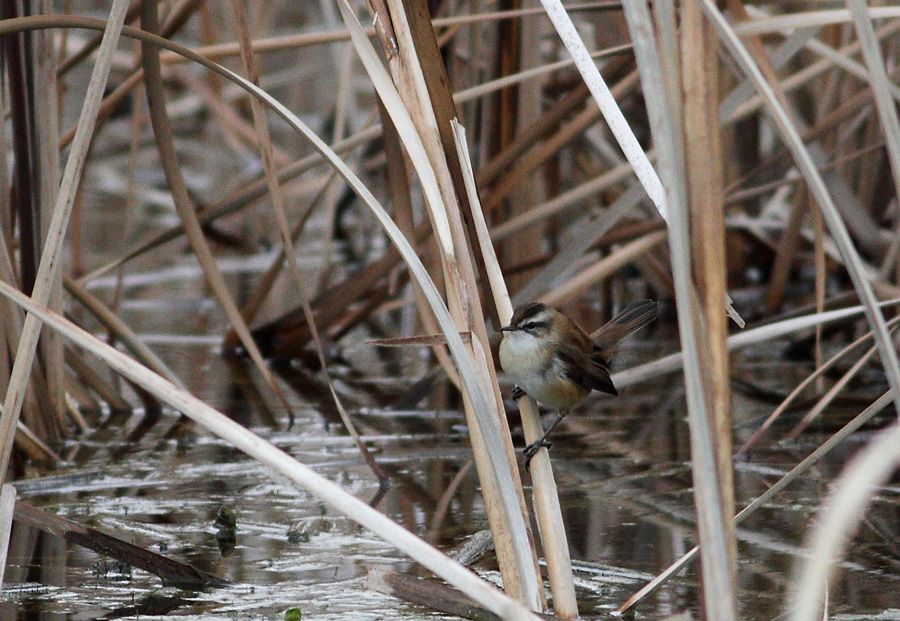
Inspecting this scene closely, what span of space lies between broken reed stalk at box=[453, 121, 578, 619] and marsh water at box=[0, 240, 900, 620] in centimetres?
30

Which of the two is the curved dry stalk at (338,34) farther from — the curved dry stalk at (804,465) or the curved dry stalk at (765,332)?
the curved dry stalk at (804,465)

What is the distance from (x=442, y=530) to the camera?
3182mm

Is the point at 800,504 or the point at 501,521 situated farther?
the point at 800,504

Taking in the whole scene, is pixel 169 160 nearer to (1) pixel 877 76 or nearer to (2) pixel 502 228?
(2) pixel 502 228

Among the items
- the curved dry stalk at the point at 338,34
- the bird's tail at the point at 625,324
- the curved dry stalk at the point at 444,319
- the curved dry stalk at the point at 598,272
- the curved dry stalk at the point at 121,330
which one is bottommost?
the curved dry stalk at the point at 444,319

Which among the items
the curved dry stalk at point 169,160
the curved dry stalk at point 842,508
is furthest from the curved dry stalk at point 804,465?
the curved dry stalk at point 169,160

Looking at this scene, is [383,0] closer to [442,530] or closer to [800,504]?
[442,530]

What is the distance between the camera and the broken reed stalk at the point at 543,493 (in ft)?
7.43

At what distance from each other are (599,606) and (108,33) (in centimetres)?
155

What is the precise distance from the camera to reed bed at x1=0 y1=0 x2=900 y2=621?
1804 mm

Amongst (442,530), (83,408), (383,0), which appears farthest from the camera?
(83,408)

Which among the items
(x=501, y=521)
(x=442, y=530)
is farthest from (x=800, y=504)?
(x=501, y=521)

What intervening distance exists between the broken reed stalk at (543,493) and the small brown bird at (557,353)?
0.46 m

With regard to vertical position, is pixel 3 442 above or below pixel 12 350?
below
